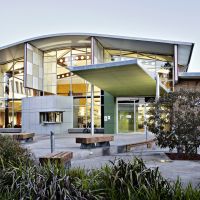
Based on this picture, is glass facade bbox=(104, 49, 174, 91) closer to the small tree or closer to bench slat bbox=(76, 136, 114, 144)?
bench slat bbox=(76, 136, 114, 144)

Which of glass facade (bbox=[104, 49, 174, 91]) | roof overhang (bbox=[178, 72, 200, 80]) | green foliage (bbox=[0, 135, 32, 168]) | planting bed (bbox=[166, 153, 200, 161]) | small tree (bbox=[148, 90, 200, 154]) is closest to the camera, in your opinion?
green foliage (bbox=[0, 135, 32, 168])

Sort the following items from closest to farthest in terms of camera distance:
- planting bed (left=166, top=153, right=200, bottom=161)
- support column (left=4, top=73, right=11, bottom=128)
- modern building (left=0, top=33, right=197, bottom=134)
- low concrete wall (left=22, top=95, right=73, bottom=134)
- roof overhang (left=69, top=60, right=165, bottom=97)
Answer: planting bed (left=166, top=153, right=200, bottom=161)
roof overhang (left=69, top=60, right=165, bottom=97)
modern building (left=0, top=33, right=197, bottom=134)
low concrete wall (left=22, top=95, right=73, bottom=134)
support column (left=4, top=73, right=11, bottom=128)

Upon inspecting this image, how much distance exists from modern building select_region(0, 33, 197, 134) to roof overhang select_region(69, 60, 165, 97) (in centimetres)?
55

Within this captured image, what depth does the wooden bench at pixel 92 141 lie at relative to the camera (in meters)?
13.0

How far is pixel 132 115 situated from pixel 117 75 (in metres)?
10.7

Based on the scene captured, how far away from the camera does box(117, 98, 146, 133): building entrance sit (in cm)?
2883

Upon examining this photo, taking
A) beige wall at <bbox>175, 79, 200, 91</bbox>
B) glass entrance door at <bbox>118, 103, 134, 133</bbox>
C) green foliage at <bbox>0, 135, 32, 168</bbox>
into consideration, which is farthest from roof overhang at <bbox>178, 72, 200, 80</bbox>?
green foliage at <bbox>0, 135, 32, 168</bbox>

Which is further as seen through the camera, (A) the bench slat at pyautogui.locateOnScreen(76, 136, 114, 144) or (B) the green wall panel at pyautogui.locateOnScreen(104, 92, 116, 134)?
(B) the green wall panel at pyautogui.locateOnScreen(104, 92, 116, 134)

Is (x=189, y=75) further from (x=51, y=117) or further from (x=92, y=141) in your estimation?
(x=92, y=141)

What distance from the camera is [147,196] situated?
406cm

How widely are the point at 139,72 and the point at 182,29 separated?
25.7m

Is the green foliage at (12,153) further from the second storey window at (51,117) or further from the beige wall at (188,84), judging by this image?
the second storey window at (51,117)

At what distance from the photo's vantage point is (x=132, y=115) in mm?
29016

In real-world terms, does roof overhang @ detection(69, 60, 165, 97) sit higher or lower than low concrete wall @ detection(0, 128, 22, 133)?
higher
